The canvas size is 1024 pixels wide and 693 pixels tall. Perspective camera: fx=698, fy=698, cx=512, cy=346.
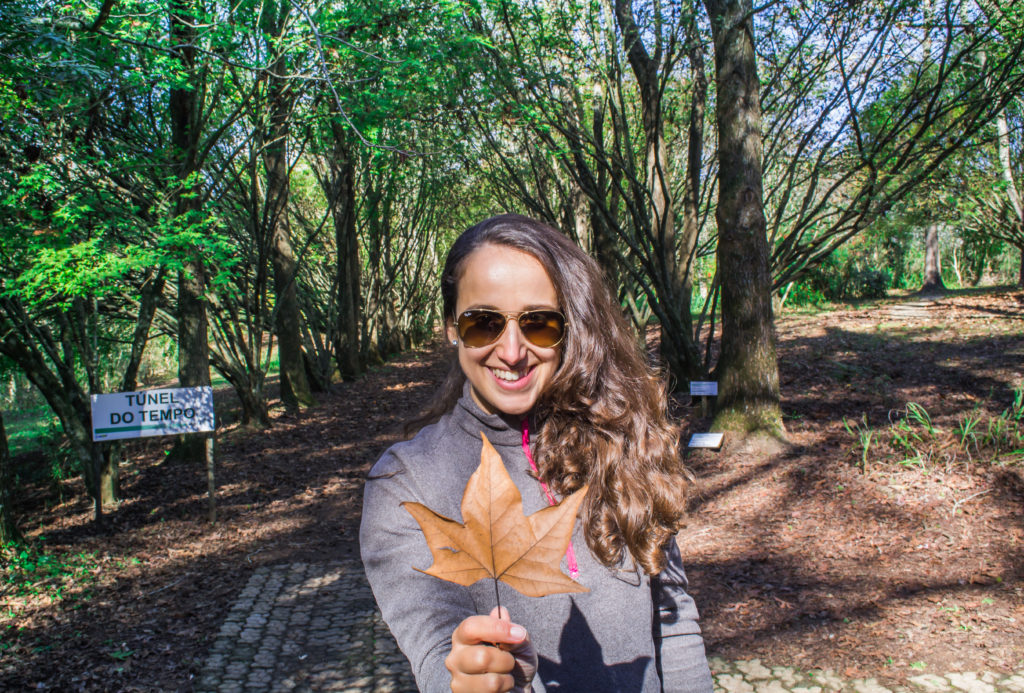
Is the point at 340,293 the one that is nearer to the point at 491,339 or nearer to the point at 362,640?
Result: the point at 362,640

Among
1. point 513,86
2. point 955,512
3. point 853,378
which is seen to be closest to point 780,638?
point 955,512

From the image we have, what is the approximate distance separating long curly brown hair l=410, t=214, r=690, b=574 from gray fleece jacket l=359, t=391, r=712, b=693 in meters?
0.06

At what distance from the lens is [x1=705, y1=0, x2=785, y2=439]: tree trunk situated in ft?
25.8

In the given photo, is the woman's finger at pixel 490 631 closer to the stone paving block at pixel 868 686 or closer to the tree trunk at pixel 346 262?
the stone paving block at pixel 868 686

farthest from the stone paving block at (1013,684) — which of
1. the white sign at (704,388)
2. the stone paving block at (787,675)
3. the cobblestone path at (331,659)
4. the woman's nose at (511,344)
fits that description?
the white sign at (704,388)

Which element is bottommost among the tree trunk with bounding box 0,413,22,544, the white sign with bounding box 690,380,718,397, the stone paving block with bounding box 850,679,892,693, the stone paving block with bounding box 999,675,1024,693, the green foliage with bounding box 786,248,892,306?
the stone paving block with bounding box 850,679,892,693

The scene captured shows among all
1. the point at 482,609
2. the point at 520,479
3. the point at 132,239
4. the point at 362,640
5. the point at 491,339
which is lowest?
the point at 362,640

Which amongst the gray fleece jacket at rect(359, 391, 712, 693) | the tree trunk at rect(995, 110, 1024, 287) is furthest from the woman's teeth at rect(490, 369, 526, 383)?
the tree trunk at rect(995, 110, 1024, 287)

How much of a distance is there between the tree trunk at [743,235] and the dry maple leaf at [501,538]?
291 inches

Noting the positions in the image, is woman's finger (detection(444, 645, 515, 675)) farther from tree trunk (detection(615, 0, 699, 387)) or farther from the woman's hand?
tree trunk (detection(615, 0, 699, 387))

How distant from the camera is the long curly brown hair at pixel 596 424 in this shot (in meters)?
1.55

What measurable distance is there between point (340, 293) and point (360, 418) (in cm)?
555

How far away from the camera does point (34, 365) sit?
7.39m

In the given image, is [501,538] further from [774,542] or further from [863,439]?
[863,439]
